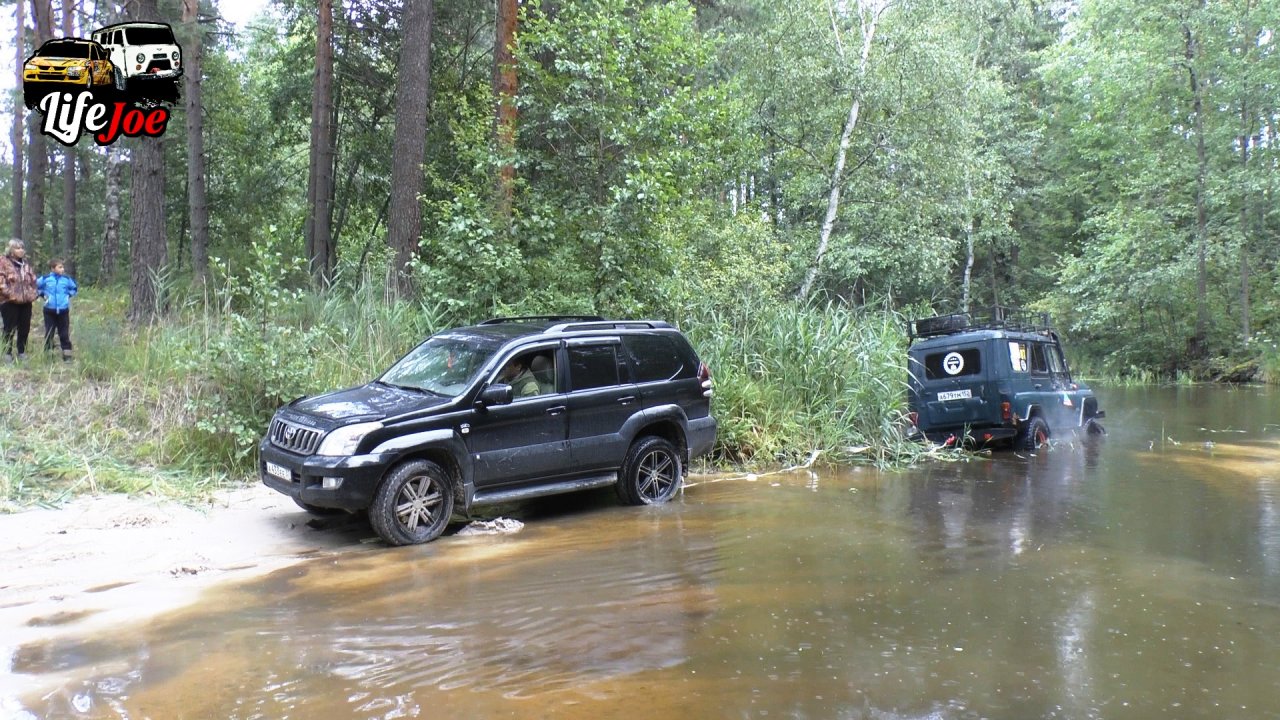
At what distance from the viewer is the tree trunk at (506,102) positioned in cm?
1295

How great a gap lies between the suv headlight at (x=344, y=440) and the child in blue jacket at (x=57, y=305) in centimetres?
636

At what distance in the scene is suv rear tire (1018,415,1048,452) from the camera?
44.5 ft

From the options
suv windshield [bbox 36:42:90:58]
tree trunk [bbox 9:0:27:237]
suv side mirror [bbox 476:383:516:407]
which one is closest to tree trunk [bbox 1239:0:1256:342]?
suv side mirror [bbox 476:383:516:407]

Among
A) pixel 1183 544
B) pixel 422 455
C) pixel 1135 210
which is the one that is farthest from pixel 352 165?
pixel 1135 210

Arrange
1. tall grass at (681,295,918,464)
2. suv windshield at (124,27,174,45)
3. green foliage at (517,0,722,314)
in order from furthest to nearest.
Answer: suv windshield at (124,27,174,45) < green foliage at (517,0,722,314) < tall grass at (681,295,918,464)

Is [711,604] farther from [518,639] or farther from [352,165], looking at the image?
[352,165]

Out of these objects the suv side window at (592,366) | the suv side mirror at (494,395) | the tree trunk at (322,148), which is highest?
the tree trunk at (322,148)

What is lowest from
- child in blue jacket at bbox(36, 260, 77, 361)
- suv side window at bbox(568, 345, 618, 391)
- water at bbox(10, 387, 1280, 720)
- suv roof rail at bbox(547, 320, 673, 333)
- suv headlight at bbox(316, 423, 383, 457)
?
water at bbox(10, 387, 1280, 720)

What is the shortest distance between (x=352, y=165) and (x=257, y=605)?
65.5ft

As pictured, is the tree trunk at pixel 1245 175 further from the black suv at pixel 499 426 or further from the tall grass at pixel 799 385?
the black suv at pixel 499 426

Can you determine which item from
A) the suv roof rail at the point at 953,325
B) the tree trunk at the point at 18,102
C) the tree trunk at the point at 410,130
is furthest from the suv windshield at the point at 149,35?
the tree trunk at the point at 18,102

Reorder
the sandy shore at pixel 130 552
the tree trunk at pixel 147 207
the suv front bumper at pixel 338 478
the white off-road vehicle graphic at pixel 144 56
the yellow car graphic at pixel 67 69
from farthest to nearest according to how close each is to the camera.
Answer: the yellow car graphic at pixel 67 69
the white off-road vehicle graphic at pixel 144 56
the tree trunk at pixel 147 207
the suv front bumper at pixel 338 478
the sandy shore at pixel 130 552

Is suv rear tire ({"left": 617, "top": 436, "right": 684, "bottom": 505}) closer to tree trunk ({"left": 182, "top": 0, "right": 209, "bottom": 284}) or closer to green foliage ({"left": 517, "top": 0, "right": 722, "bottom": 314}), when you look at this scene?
green foliage ({"left": 517, "top": 0, "right": 722, "bottom": 314})

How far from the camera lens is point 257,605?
5629 millimetres
